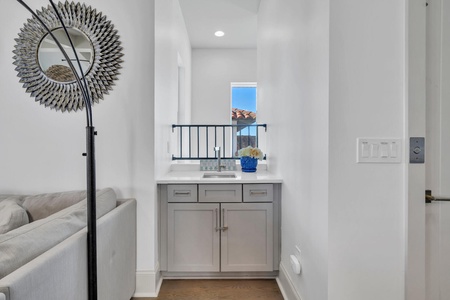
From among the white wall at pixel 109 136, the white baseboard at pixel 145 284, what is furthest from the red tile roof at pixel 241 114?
the white baseboard at pixel 145 284

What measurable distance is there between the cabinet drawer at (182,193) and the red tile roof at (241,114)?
285cm

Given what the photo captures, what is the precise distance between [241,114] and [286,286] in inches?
135

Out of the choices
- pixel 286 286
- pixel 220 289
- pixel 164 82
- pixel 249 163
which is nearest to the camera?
pixel 286 286

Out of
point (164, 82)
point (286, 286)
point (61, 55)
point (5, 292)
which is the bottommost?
point (286, 286)

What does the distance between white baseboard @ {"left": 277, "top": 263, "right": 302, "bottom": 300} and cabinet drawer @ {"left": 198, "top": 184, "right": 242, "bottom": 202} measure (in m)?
0.68

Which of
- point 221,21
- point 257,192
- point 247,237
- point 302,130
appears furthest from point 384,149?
point 221,21

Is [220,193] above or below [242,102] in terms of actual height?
below

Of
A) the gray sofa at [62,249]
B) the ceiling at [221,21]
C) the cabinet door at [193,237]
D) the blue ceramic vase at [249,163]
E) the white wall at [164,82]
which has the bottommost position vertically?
the cabinet door at [193,237]

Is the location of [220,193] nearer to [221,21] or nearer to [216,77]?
[221,21]

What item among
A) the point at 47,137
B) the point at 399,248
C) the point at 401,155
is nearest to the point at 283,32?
the point at 401,155

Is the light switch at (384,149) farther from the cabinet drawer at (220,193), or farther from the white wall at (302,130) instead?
the cabinet drawer at (220,193)

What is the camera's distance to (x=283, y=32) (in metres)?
2.11

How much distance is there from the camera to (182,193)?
7.61 ft

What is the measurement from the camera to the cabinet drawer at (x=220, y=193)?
2.32 meters
